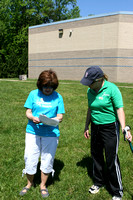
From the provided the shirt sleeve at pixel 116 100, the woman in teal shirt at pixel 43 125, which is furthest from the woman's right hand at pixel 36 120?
the shirt sleeve at pixel 116 100

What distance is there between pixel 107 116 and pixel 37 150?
109 cm

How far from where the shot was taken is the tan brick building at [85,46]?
23.7 m

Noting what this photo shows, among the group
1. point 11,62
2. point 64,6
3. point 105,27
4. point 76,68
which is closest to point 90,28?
point 105,27

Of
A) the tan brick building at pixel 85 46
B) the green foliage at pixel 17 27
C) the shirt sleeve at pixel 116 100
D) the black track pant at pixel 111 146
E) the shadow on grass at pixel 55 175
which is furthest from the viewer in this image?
the green foliage at pixel 17 27

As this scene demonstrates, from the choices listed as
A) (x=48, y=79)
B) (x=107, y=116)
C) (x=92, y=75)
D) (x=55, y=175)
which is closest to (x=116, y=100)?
(x=107, y=116)

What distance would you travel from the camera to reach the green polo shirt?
9.73ft

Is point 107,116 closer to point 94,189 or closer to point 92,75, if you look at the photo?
point 92,75

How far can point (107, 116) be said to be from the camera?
309 cm

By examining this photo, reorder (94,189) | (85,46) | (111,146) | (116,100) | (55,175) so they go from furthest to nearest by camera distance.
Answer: (85,46)
(55,175)
(94,189)
(111,146)
(116,100)

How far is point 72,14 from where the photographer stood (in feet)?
163

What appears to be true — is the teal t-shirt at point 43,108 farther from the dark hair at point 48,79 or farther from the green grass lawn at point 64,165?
the green grass lawn at point 64,165

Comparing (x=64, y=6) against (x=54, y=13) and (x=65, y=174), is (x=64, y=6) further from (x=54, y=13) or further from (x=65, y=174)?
(x=65, y=174)

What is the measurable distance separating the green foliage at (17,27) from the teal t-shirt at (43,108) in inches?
1279

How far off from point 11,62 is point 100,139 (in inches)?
1321
